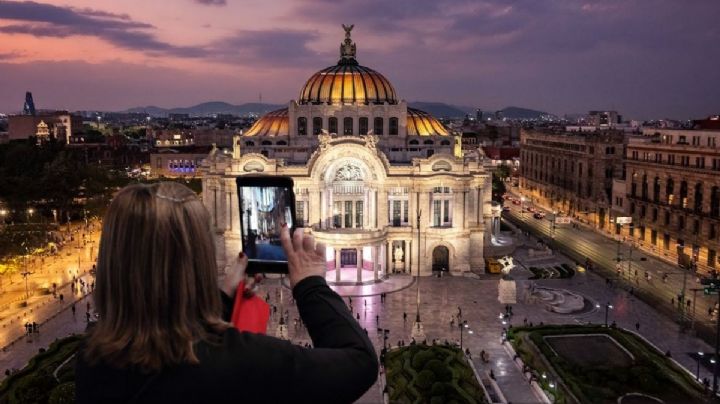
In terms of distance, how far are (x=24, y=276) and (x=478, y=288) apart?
45.1 m

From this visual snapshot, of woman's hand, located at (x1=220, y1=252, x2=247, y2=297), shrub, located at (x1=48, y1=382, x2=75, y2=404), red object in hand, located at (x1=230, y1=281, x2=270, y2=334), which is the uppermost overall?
woman's hand, located at (x1=220, y1=252, x2=247, y2=297)

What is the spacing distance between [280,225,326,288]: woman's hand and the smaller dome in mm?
76079

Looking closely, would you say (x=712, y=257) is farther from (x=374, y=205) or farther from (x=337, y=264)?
(x=337, y=264)

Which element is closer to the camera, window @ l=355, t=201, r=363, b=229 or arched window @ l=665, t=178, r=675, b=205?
window @ l=355, t=201, r=363, b=229

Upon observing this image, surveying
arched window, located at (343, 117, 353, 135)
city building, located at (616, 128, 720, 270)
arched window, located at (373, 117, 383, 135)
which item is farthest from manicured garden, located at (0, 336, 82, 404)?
city building, located at (616, 128, 720, 270)

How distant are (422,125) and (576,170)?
36.6 m

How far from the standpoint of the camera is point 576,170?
106 meters

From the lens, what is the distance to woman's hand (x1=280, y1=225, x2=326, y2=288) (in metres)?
5.80

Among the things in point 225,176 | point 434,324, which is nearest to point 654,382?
point 434,324

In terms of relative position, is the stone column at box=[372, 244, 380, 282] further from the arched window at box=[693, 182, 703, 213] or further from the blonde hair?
the blonde hair

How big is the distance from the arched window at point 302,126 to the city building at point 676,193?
42.6 metres

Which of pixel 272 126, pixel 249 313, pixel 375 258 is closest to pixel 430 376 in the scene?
pixel 375 258

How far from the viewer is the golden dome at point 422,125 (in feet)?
265

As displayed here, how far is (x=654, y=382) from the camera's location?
1503 inches
